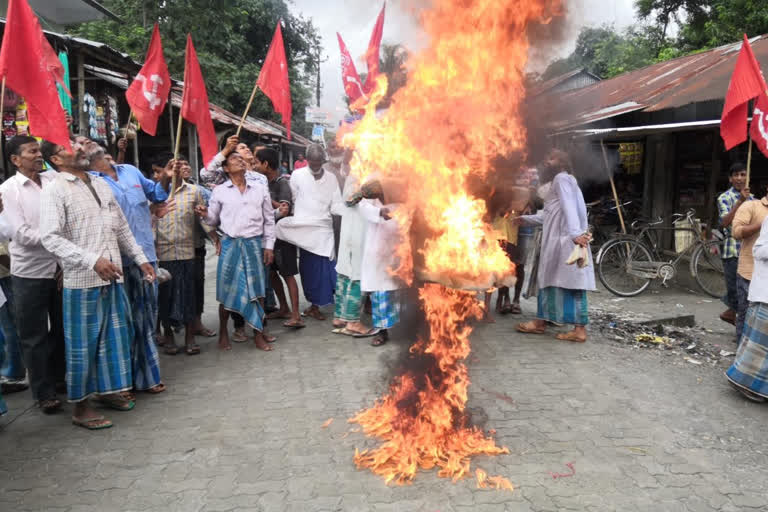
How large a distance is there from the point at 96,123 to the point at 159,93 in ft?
12.8

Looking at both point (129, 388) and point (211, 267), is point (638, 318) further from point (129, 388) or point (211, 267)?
point (211, 267)

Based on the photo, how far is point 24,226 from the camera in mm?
4062

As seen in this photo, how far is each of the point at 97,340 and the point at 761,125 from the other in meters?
6.22

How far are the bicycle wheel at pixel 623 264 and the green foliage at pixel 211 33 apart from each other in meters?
11.3

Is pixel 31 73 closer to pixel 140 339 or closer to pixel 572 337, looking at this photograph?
pixel 140 339

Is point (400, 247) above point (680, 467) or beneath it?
above

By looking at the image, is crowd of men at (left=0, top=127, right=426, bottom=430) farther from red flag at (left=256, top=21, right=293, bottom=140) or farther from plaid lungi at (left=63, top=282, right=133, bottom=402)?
red flag at (left=256, top=21, right=293, bottom=140)

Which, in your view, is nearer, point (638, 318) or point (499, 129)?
point (499, 129)

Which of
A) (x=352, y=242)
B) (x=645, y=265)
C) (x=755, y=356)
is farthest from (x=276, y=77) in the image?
(x=645, y=265)

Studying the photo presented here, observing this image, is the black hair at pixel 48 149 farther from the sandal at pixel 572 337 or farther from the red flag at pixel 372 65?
the sandal at pixel 572 337

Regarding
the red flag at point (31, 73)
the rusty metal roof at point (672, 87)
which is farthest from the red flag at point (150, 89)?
the rusty metal roof at point (672, 87)

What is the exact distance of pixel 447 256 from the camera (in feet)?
11.7

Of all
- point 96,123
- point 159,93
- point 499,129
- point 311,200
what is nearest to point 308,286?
point 311,200

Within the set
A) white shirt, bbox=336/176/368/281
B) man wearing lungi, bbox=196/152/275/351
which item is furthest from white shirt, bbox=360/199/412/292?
man wearing lungi, bbox=196/152/275/351
